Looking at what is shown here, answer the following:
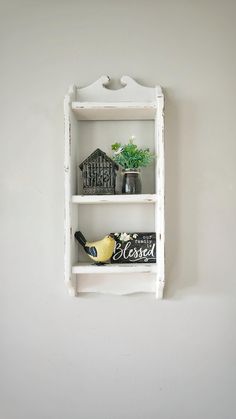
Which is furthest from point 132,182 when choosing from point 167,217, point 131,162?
point 167,217

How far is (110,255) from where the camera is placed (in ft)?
5.16

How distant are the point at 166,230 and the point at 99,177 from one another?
34 centimetres

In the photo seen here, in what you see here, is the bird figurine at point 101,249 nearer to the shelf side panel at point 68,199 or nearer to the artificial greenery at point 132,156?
the shelf side panel at point 68,199

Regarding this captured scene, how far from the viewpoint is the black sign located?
1.63 m

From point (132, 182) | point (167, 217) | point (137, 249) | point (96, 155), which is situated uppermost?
point (96, 155)

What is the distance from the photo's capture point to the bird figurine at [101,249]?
61.3 inches

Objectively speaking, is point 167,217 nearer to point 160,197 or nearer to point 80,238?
point 160,197

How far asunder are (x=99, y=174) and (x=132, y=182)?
13 cm
